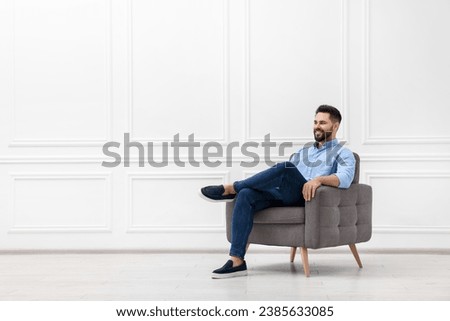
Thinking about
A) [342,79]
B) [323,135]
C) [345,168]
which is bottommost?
[345,168]

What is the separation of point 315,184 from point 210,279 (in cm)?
83

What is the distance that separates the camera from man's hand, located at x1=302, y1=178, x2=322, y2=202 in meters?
4.44

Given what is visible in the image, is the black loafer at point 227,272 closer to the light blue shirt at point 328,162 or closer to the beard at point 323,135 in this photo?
the light blue shirt at point 328,162

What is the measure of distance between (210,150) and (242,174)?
1.01ft

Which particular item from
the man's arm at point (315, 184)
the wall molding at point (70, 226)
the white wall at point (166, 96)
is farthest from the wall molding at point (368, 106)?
the wall molding at point (70, 226)

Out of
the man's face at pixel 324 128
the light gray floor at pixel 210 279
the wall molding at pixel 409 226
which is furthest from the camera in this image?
the wall molding at pixel 409 226

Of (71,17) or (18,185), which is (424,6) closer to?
(71,17)

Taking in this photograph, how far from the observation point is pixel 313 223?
14.6ft

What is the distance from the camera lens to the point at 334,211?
14.9 feet

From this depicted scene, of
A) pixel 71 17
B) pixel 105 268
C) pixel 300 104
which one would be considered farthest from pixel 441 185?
pixel 71 17

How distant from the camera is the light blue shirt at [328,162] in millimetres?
4590

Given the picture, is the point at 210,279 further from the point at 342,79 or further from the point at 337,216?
the point at 342,79

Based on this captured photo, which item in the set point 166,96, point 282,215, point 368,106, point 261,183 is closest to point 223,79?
point 166,96

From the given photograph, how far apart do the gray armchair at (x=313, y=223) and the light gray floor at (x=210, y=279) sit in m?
0.21
